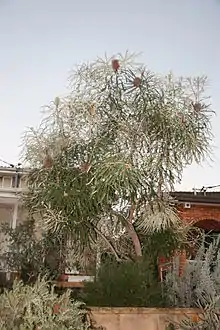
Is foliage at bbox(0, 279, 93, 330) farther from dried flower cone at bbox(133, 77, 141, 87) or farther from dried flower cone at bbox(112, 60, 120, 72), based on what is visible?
dried flower cone at bbox(112, 60, 120, 72)

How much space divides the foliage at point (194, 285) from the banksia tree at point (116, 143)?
1150mm

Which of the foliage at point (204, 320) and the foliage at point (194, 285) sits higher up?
the foliage at point (194, 285)

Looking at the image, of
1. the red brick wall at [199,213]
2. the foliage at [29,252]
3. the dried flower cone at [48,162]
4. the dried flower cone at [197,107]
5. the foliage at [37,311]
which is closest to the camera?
the foliage at [37,311]

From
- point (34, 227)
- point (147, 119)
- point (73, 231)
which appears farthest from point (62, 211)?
point (34, 227)

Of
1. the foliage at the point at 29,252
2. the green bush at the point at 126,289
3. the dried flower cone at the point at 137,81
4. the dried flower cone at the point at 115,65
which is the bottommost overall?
the green bush at the point at 126,289

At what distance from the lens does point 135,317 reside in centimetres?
632

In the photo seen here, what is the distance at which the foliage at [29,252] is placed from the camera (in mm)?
10250

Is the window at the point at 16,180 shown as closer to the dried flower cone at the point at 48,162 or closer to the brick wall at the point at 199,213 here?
the dried flower cone at the point at 48,162

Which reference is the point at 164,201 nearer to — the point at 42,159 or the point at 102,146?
the point at 102,146

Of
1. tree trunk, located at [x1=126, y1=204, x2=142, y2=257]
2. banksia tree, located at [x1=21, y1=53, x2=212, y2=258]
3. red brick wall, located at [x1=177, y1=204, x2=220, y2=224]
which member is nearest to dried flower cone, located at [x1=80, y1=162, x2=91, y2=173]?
banksia tree, located at [x1=21, y1=53, x2=212, y2=258]

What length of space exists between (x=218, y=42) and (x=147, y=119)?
1.92 m

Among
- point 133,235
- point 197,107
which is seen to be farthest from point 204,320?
point 197,107

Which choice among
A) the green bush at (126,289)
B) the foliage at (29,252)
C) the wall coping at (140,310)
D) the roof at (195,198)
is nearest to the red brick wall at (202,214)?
the roof at (195,198)

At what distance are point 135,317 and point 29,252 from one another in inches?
187
